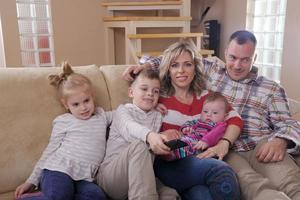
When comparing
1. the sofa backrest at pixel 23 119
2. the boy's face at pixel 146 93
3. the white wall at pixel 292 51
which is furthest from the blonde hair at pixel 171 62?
the white wall at pixel 292 51

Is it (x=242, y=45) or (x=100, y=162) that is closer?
(x=100, y=162)

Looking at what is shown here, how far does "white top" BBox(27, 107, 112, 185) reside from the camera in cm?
140

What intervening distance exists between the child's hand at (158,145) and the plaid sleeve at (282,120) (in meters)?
0.59

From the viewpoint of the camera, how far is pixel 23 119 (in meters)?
1.49

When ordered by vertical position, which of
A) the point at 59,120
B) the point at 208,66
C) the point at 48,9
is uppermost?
the point at 48,9

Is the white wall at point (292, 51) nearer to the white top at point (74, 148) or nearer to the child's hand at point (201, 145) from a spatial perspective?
the child's hand at point (201, 145)

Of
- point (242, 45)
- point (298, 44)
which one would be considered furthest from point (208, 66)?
point (298, 44)

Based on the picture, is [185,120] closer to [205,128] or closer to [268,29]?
[205,128]

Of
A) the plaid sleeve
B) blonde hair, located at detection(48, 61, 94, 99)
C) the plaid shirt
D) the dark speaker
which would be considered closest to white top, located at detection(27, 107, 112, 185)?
blonde hair, located at detection(48, 61, 94, 99)

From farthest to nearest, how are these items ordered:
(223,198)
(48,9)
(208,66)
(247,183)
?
(48,9)
(208,66)
(247,183)
(223,198)

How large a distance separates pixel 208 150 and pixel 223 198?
0.24 meters

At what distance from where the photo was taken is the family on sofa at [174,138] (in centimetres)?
128

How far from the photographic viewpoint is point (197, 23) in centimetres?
442

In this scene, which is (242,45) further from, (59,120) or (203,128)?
(59,120)
